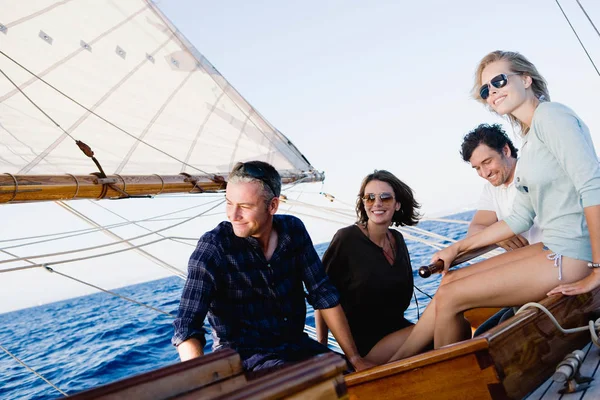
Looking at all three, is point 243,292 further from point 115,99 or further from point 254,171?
point 115,99

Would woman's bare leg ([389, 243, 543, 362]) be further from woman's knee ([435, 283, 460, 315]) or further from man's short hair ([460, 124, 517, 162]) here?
man's short hair ([460, 124, 517, 162])

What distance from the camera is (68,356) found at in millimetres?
9273

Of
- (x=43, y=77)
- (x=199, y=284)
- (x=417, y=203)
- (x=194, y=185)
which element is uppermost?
(x=43, y=77)

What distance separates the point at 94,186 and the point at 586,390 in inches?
128

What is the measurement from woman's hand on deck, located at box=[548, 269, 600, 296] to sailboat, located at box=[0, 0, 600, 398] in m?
0.05

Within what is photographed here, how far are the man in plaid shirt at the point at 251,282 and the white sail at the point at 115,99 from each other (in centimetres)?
231

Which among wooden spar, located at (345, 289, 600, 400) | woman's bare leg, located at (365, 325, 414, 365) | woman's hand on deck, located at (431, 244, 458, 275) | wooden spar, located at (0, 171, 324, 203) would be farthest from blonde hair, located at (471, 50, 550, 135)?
wooden spar, located at (0, 171, 324, 203)

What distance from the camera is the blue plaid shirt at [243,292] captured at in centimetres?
210

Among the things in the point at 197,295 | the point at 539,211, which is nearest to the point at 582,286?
the point at 539,211

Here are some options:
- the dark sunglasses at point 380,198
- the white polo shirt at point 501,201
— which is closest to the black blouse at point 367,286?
the dark sunglasses at point 380,198

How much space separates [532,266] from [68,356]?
9356 millimetres

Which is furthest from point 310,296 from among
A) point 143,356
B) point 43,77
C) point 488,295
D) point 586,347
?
point 143,356

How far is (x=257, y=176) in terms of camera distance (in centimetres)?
225

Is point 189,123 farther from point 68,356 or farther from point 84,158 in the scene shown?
point 68,356
